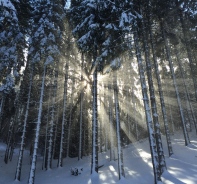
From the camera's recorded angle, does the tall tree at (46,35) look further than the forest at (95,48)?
Yes

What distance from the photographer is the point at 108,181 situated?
1023cm

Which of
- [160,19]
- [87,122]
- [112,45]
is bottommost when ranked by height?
[87,122]

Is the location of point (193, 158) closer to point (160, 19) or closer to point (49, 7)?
point (160, 19)

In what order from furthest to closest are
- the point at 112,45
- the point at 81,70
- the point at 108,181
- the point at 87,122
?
the point at 87,122 < the point at 81,70 < the point at 112,45 < the point at 108,181

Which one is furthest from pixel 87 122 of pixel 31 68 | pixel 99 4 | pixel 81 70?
pixel 99 4

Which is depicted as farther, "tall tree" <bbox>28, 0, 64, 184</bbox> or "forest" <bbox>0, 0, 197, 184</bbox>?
"tall tree" <bbox>28, 0, 64, 184</bbox>

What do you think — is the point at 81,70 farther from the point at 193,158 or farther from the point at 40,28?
the point at 193,158

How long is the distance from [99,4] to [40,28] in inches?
221

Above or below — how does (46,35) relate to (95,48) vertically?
above

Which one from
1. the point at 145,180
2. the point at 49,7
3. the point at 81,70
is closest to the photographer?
the point at 145,180

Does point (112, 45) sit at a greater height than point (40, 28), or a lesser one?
lesser

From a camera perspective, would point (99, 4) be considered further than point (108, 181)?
Yes

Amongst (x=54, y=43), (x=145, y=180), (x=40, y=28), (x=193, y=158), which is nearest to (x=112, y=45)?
(x=54, y=43)

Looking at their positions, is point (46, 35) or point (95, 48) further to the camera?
point (46, 35)
